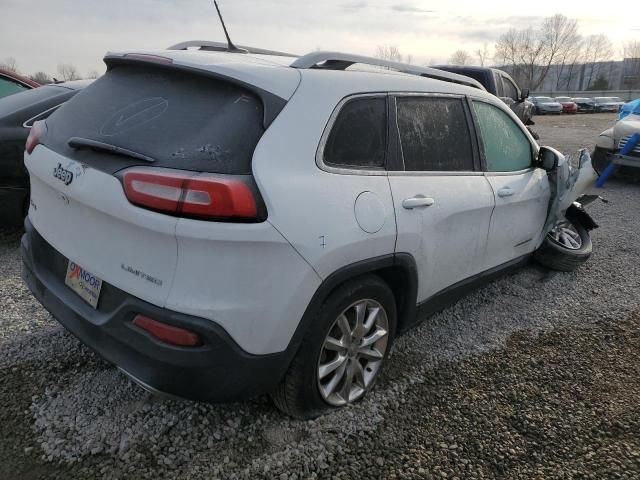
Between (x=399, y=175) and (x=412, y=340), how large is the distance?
1357 mm

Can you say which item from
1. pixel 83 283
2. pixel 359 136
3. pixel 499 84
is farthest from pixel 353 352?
pixel 499 84

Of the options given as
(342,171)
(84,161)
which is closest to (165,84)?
(84,161)

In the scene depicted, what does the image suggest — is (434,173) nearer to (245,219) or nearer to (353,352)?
(353,352)

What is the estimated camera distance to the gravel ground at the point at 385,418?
7.62 ft

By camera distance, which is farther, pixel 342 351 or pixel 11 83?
pixel 11 83

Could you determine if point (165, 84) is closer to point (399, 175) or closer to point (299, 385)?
point (399, 175)

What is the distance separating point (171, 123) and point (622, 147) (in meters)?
9.00

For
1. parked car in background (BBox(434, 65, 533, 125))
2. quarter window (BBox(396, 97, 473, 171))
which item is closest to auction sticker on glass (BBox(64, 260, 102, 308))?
quarter window (BBox(396, 97, 473, 171))

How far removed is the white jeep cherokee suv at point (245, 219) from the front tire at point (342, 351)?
0.01 m

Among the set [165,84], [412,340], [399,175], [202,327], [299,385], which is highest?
[165,84]

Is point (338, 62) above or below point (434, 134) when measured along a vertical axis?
above

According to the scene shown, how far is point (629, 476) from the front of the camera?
2.41 meters

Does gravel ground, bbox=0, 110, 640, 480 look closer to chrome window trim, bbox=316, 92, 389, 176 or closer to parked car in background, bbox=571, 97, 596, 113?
chrome window trim, bbox=316, 92, 389, 176

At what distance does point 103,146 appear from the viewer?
2.13m
